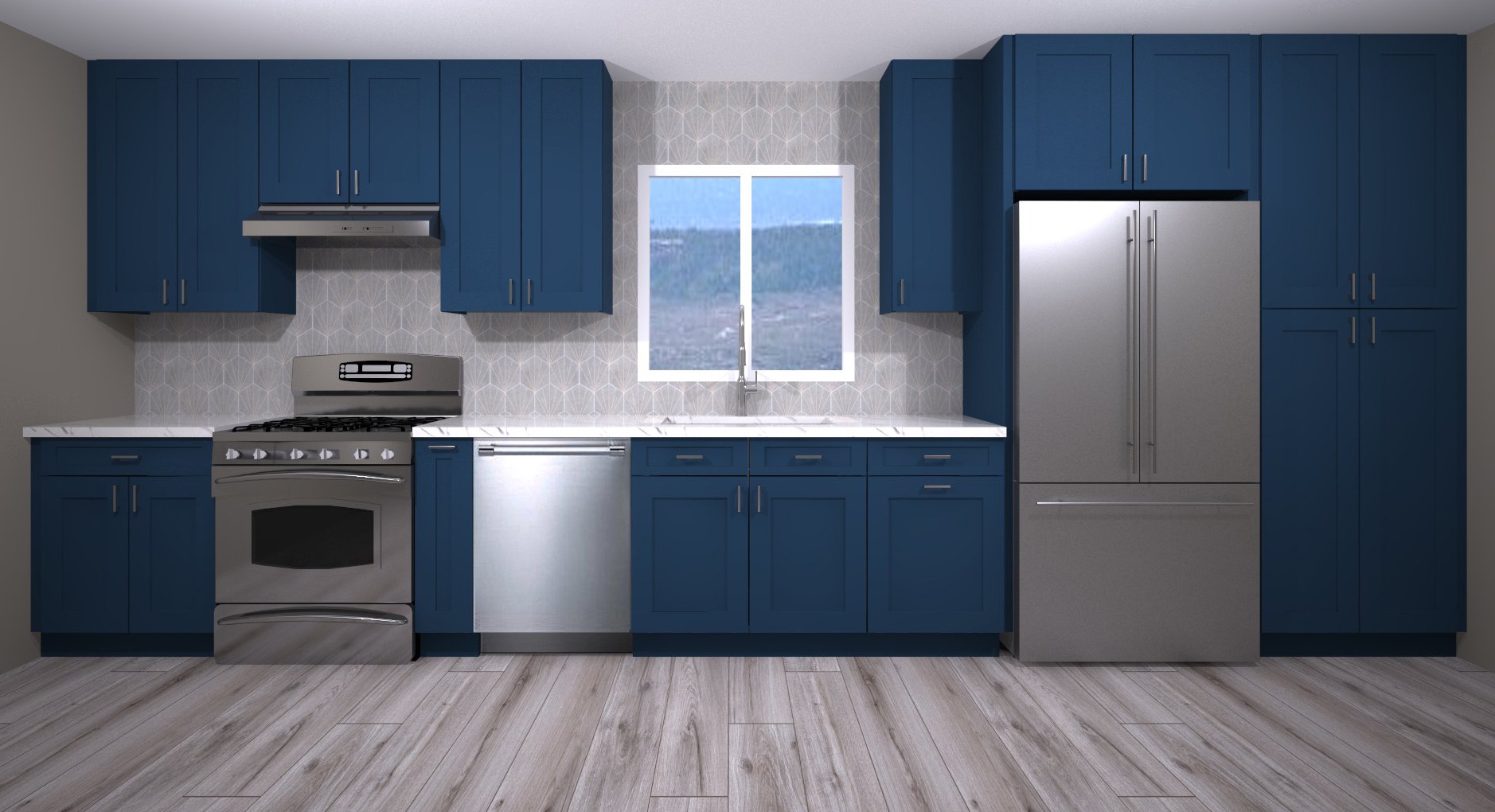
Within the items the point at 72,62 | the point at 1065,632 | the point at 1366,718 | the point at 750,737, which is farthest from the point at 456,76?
the point at 1366,718

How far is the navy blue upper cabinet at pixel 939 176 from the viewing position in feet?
12.3

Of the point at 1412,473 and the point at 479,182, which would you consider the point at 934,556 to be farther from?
the point at 479,182

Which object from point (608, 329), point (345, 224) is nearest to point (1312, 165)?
point (608, 329)

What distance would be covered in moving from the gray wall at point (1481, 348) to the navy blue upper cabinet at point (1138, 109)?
81 cm

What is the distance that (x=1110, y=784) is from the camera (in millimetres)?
2381

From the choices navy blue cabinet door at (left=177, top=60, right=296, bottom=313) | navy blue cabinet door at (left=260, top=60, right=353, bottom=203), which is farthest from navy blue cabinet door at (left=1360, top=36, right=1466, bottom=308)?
navy blue cabinet door at (left=177, top=60, right=296, bottom=313)

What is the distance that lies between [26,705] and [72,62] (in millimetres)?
2484

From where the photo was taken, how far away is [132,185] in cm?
374

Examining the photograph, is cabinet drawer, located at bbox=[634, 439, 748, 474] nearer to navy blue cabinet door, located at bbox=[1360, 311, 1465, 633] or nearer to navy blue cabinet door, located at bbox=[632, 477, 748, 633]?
navy blue cabinet door, located at bbox=[632, 477, 748, 633]

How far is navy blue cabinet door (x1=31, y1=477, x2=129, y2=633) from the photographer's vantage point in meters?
3.42

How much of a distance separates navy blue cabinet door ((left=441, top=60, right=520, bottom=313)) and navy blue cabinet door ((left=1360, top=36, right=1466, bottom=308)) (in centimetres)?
333

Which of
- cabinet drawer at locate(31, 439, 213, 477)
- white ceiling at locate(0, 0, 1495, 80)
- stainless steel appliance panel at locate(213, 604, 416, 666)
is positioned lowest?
stainless steel appliance panel at locate(213, 604, 416, 666)

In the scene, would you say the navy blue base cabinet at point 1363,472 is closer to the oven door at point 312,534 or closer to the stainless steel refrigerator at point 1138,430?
the stainless steel refrigerator at point 1138,430

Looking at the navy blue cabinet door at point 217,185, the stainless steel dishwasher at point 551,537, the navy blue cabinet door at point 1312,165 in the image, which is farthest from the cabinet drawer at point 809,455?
the navy blue cabinet door at point 217,185
